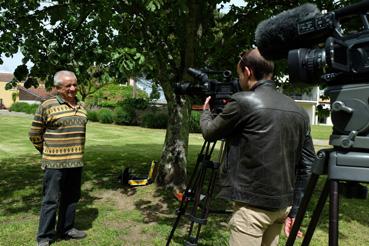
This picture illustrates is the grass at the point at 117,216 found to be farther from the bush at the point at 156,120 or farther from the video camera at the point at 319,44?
the bush at the point at 156,120

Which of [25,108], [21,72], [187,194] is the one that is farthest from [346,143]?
[25,108]

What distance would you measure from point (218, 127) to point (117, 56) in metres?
2.27

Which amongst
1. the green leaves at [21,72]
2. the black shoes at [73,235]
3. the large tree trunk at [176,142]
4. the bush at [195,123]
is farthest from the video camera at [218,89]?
the bush at [195,123]

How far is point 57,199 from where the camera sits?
14.6 feet

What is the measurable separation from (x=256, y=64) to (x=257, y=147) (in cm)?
54

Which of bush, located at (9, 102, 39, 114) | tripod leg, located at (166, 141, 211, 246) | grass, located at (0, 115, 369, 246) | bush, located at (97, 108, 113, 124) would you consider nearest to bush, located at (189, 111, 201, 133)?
bush, located at (97, 108, 113, 124)

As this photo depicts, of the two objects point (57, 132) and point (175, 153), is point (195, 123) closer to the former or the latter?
point (175, 153)

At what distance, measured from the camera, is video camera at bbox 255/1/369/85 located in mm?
1536

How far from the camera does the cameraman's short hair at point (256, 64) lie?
2.43 meters

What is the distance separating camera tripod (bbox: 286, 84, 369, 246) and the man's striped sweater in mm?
3315

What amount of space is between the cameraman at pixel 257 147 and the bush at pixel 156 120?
77.6 feet

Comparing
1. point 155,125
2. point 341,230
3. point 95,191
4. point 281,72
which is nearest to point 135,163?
point 95,191

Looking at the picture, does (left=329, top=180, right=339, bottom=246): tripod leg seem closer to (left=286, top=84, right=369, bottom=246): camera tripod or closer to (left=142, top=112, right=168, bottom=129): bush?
(left=286, top=84, right=369, bottom=246): camera tripod

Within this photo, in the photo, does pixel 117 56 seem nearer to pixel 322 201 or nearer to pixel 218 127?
pixel 218 127
